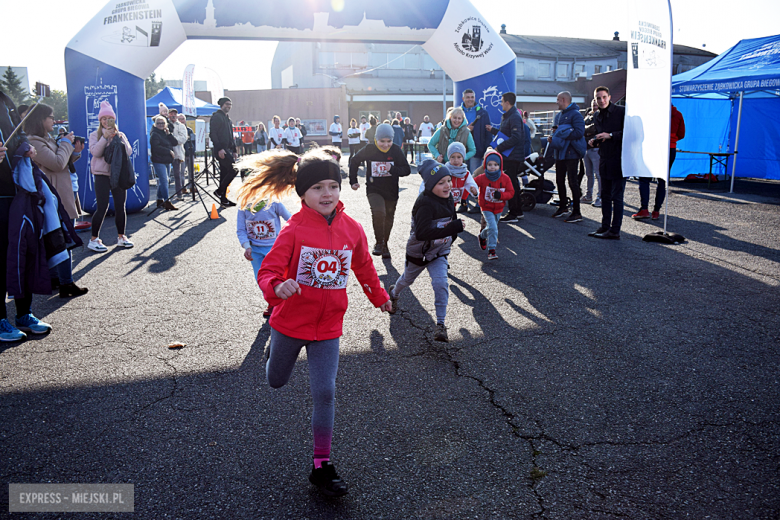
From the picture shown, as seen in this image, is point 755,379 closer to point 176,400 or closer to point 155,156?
point 176,400

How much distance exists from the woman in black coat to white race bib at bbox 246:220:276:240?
820 cm

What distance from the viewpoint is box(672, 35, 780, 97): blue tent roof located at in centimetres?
1177

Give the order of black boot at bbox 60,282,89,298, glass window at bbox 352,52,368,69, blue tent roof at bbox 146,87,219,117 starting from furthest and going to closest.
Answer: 1. glass window at bbox 352,52,368,69
2. blue tent roof at bbox 146,87,219,117
3. black boot at bbox 60,282,89,298

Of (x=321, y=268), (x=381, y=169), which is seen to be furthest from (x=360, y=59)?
(x=321, y=268)

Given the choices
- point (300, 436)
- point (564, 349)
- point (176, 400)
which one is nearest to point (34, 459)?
point (176, 400)

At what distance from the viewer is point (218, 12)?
35.9 ft

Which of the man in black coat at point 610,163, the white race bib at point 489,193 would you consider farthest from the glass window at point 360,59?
the white race bib at point 489,193

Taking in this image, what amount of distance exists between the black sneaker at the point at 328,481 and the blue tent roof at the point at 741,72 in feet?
41.5

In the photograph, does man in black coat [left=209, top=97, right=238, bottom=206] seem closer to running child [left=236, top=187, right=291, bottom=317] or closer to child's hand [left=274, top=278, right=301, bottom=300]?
running child [left=236, top=187, right=291, bottom=317]

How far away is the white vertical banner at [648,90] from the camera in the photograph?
7895mm

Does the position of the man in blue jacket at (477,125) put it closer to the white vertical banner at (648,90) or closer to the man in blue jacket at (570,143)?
the man in blue jacket at (570,143)

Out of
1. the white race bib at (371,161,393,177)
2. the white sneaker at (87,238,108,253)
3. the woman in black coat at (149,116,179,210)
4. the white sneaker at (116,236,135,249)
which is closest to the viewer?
the white race bib at (371,161,393,177)

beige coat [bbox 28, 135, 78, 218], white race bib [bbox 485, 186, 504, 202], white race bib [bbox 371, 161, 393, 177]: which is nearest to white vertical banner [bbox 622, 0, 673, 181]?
white race bib [bbox 485, 186, 504, 202]

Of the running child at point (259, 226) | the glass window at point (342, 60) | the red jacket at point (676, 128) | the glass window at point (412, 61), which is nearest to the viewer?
the running child at point (259, 226)
